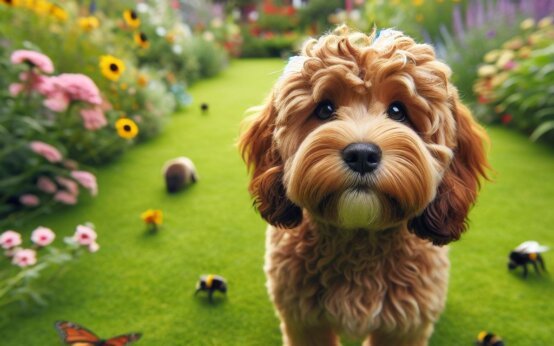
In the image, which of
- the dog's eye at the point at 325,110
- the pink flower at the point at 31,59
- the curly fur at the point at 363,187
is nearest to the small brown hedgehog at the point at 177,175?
the pink flower at the point at 31,59

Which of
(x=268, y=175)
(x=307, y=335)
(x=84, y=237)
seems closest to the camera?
(x=268, y=175)

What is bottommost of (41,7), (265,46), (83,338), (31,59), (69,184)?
(83,338)

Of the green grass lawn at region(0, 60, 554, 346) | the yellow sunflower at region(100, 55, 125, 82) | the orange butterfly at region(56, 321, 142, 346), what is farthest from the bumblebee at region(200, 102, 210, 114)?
the orange butterfly at region(56, 321, 142, 346)

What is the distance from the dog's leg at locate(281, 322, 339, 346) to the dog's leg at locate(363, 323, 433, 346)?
0.24 meters

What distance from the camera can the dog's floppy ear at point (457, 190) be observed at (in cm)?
177

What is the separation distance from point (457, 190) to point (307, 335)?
1.04 m

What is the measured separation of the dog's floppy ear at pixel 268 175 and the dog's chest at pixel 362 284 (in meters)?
0.22

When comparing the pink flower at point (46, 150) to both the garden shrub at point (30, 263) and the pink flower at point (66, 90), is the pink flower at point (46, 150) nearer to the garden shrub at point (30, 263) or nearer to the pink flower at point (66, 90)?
the pink flower at point (66, 90)

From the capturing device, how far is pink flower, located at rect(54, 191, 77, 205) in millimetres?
3662

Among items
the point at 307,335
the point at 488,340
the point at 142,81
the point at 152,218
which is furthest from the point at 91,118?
the point at 488,340

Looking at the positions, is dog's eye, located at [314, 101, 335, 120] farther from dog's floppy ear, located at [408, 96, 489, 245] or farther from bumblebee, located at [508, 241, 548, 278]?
bumblebee, located at [508, 241, 548, 278]

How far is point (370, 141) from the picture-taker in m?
1.48

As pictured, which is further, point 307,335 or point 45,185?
point 45,185

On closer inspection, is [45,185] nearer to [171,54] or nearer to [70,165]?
[70,165]
